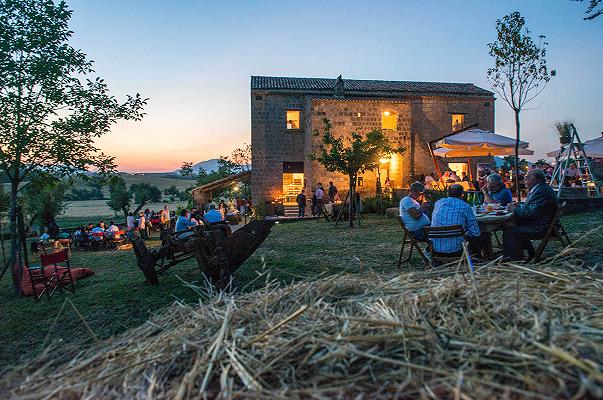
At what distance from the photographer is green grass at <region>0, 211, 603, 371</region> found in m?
5.01

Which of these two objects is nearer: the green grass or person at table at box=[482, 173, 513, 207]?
the green grass

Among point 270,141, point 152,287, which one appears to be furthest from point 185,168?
point 152,287

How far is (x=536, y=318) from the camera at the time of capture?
1.05 meters

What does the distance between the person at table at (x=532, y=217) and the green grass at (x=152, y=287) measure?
989 mm

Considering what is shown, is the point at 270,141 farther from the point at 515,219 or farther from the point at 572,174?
the point at 515,219

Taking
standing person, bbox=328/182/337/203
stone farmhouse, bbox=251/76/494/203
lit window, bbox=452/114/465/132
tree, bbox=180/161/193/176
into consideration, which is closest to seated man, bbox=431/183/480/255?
standing person, bbox=328/182/337/203

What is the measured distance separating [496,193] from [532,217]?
2.08 m

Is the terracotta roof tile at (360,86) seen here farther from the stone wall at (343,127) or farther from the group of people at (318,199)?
the group of people at (318,199)

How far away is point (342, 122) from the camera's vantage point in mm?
22547

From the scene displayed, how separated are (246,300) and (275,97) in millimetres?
23830

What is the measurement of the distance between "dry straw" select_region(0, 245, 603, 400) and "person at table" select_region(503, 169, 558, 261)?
13.0 feet

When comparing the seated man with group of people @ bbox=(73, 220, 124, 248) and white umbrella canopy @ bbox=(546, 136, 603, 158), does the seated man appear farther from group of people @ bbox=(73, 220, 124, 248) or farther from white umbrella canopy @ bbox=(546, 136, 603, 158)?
group of people @ bbox=(73, 220, 124, 248)

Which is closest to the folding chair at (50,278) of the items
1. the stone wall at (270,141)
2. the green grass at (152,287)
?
the green grass at (152,287)

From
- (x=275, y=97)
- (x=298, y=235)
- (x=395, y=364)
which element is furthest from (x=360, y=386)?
(x=275, y=97)
